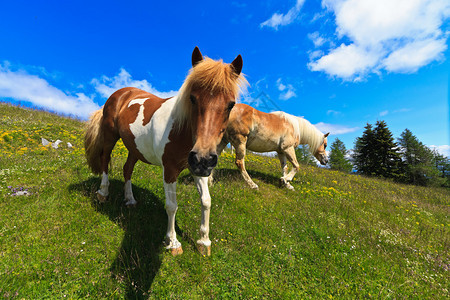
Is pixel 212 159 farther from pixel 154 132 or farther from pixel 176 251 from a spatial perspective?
pixel 176 251

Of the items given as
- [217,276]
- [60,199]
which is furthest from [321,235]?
[60,199]

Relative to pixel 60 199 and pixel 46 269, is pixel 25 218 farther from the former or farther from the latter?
pixel 46 269

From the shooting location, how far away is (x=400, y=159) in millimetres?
26922

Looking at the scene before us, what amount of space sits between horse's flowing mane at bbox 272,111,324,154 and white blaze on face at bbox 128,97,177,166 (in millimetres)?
5803

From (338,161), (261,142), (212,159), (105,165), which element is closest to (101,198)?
(105,165)

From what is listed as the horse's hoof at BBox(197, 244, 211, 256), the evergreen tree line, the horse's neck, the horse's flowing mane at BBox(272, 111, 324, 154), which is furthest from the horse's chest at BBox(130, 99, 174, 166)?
the evergreen tree line

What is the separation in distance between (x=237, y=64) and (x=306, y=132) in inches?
275

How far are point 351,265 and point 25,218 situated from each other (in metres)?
6.12

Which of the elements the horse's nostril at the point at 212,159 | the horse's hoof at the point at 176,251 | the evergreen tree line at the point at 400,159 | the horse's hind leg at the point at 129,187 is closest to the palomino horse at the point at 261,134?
the horse's hind leg at the point at 129,187

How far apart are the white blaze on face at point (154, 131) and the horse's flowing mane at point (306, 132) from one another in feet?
19.0

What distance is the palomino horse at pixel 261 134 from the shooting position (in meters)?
6.52

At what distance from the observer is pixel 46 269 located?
8.15ft

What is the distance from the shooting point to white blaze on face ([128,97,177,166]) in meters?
2.87

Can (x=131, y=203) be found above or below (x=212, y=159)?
below
